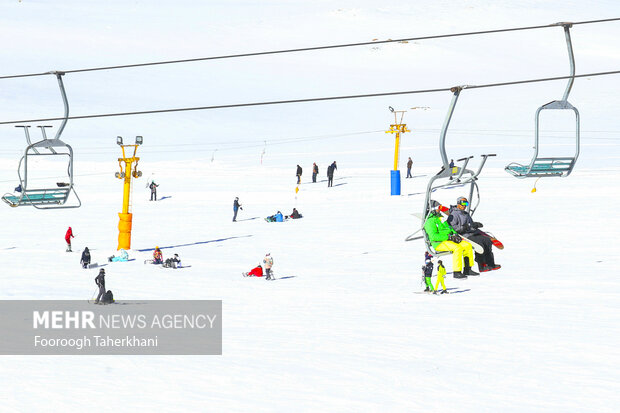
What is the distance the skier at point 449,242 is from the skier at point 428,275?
9.46m

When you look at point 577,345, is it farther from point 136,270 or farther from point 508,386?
point 136,270

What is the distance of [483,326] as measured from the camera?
18750mm

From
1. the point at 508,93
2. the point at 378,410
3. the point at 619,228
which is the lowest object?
the point at 378,410

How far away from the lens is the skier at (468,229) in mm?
11516

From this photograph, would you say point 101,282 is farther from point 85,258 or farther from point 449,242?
point 449,242

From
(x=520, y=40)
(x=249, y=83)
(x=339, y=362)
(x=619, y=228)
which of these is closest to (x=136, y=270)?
(x=339, y=362)

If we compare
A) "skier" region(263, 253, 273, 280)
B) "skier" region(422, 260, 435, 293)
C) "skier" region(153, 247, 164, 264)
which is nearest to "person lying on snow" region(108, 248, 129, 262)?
"skier" region(153, 247, 164, 264)

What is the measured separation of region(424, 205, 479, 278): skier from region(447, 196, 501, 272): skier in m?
0.13

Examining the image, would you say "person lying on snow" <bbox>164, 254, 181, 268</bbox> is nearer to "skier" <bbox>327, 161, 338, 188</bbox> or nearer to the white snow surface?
the white snow surface

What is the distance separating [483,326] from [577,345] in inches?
82.2

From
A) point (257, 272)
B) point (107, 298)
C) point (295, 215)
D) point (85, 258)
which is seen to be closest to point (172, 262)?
point (85, 258)

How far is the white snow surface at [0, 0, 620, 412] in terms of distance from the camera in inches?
616

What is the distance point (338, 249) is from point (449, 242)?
18.2 meters

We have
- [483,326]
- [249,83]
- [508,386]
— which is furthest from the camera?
[249,83]
